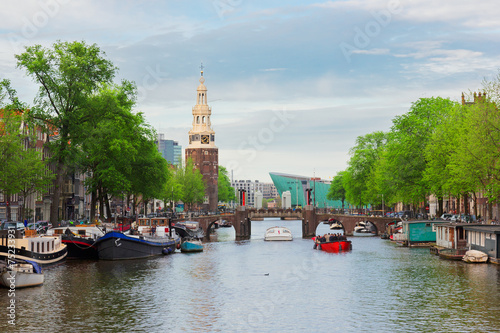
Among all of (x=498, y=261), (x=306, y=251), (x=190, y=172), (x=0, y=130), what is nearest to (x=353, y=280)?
(x=498, y=261)

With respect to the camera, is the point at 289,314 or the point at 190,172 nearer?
the point at 289,314

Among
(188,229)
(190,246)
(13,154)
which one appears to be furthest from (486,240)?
(188,229)

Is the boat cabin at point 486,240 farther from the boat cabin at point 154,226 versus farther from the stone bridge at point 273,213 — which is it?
the stone bridge at point 273,213

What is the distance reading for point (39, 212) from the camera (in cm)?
10650

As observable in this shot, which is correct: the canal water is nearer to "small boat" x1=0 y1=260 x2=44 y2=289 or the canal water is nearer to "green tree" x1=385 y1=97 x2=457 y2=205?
"small boat" x1=0 y1=260 x2=44 y2=289

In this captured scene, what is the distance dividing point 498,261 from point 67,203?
A: 260 feet

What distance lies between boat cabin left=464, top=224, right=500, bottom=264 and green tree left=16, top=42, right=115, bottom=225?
43103 mm

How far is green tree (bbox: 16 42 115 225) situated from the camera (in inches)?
2931

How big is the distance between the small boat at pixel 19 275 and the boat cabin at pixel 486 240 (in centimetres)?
3818

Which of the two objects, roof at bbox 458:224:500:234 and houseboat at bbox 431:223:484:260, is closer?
roof at bbox 458:224:500:234

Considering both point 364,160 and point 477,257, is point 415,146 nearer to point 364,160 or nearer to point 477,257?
point 477,257

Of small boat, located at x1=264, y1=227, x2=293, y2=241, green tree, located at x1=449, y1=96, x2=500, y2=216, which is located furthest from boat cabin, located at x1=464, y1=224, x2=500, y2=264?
small boat, located at x1=264, y1=227, x2=293, y2=241

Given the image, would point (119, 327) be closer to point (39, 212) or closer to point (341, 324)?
point (341, 324)

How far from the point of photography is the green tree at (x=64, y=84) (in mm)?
74438
